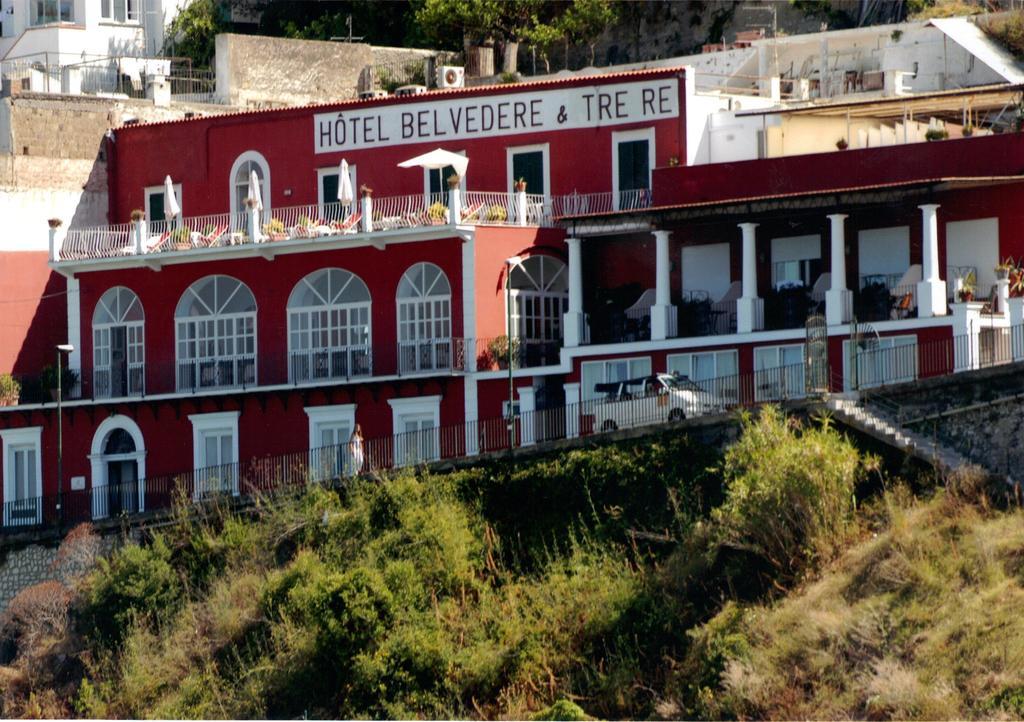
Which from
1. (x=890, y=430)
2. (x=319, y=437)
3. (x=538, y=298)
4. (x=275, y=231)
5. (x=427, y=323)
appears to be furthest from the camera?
(x=275, y=231)

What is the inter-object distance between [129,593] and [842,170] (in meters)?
16.6

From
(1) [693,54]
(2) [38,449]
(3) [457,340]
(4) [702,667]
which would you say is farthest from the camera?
(1) [693,54]

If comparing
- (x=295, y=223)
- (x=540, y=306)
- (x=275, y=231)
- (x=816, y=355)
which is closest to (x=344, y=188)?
(x=275, y=231)

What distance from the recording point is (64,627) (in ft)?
183

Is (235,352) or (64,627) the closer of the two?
(64,627)

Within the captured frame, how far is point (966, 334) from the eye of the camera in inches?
2067

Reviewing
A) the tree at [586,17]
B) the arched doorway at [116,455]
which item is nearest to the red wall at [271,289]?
the arched doorway at [116,455]

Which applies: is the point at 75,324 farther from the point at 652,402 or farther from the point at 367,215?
the point at 652,402

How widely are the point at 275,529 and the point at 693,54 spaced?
78.8 feet

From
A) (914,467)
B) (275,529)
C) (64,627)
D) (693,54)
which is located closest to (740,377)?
(914,467)

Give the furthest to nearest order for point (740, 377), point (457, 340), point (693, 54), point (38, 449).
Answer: point (693, 54)
point (38, 449)
point (457, 340)
point (740, 377)

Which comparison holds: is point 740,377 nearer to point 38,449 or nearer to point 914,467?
point 914,467

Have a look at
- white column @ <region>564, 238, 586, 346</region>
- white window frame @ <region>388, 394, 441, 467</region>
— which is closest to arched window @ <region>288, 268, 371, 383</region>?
white window frame @ <region>388, 394, 441, 467</region>

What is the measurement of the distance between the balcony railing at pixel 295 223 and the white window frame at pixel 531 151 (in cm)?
74
